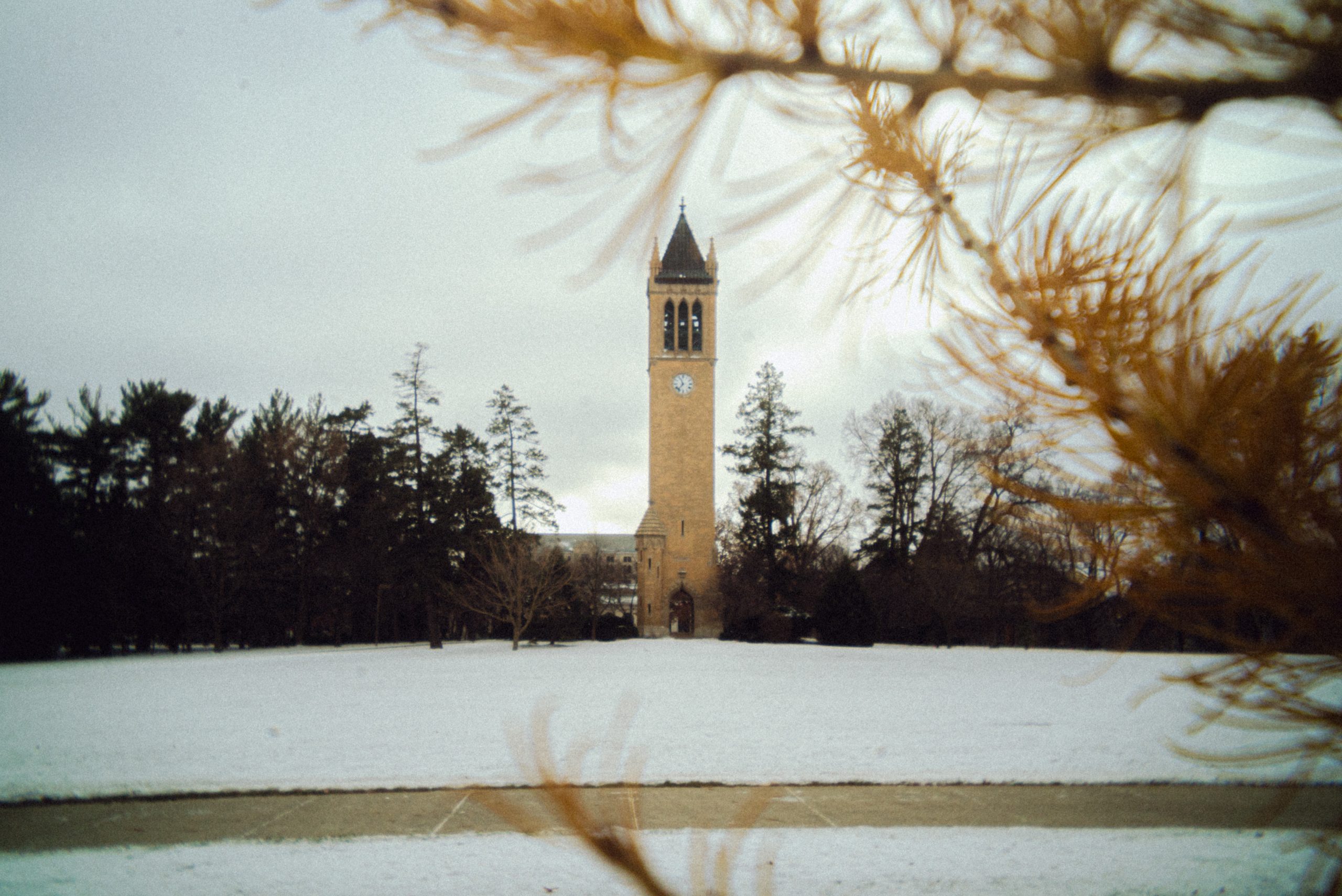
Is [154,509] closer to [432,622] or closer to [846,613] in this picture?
[432,622]

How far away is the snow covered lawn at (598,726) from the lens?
22.2 feet

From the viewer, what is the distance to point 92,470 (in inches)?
1222

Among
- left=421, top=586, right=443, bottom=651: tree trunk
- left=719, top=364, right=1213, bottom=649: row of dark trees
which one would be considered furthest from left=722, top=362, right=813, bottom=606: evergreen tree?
left=421, top=586, right=443, bottom=651: tree trunk

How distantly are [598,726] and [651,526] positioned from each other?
114ft

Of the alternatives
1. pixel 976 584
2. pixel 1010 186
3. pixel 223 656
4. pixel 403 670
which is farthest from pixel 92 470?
pixel 1010 186

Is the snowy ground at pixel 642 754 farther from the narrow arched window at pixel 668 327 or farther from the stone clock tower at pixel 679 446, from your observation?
the narrow arched window at pixel 668 327

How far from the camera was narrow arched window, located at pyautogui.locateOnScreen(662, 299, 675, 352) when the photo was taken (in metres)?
46.6

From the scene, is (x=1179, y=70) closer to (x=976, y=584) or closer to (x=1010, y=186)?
(x=1010, y=186)

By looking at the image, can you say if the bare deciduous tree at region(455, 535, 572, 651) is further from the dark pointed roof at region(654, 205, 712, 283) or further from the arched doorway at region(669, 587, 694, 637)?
the dark pointed roof at region(654, 205, 712, 283)

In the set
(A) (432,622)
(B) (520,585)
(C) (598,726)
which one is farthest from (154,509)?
(C) (598,726)

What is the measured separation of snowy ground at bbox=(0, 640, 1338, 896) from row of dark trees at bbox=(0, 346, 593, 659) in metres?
12.0

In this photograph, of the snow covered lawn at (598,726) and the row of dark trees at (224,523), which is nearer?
the snow covered lawn at (598,726)

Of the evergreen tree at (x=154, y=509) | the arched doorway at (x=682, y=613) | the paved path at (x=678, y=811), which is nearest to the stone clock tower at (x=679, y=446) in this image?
the arched doorway at (x=682, y=613)

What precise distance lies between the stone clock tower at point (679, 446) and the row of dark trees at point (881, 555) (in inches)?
82.2
